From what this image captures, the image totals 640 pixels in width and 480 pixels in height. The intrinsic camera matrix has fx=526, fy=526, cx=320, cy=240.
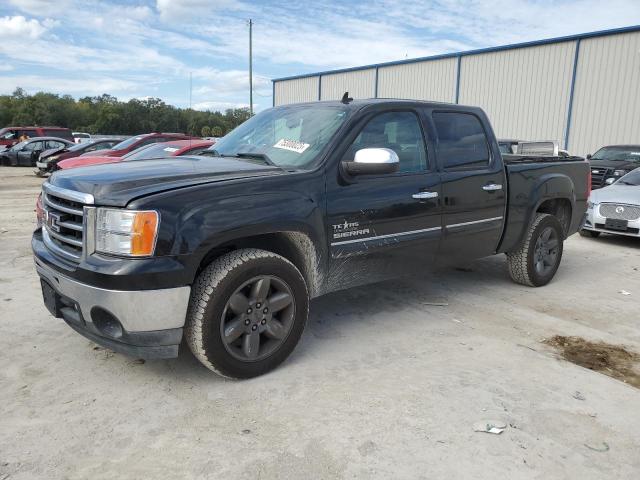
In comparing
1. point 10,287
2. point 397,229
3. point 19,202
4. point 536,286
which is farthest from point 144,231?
point 19,202

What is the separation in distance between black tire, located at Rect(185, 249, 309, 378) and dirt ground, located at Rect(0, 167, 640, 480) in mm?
150

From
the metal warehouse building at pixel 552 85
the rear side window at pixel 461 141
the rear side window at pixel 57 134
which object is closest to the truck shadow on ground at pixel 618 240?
the rear side window at pixel 461 141

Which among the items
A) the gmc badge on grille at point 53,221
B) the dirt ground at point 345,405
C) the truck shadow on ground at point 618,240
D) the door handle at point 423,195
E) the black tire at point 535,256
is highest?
the door handle at point 423,195

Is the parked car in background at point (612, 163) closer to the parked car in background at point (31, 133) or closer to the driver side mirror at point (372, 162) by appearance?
the driver side mirror at point (372, 162)

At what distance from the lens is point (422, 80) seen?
2462cm

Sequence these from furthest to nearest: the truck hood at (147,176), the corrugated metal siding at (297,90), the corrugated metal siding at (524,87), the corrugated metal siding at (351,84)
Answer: the corrugated metal siding at (297,90)
the corrugated metal siding at (351,84)
the corrugated metal siding at (524,87)
the truck hood at (147,176)

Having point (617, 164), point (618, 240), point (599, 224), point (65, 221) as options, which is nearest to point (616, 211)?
point (599, 224)

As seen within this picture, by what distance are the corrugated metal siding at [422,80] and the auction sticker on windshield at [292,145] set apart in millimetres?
20460

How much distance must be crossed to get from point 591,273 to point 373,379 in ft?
14.0

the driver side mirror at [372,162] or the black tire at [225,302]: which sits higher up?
the driver side mirror at [372,162]

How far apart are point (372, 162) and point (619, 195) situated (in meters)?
6.65

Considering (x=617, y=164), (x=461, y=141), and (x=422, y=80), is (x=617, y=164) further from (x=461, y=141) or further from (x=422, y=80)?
(x=422, y=80)

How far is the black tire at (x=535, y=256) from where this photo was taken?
5.34 meters

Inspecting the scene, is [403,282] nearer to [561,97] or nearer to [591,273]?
[591,273]
